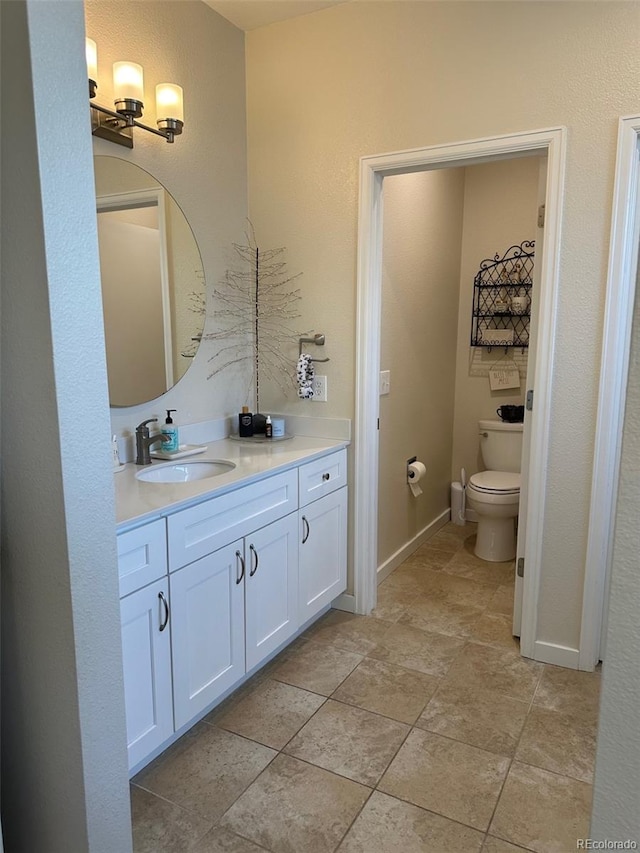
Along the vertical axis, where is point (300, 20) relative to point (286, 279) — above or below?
above

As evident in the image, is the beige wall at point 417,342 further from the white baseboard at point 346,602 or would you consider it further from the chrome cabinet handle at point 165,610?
the chrome cabinet handle at point 165,610

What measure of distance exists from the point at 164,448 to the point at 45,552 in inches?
47.6

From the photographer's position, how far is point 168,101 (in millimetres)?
2211

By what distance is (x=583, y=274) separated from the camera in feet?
7.11

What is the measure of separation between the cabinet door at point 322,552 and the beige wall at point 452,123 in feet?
1.55

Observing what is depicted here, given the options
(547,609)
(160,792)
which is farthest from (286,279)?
(160,792)

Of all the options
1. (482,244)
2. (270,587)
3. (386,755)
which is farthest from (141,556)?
(482,244)

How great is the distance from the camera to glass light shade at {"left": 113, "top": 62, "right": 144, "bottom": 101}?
2.00 m

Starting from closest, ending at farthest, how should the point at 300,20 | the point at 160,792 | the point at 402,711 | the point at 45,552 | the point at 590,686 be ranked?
1. the point at 45,552
2. the point at 160,792
3. the point at 402,711
4. the point at 590,686
5. the point at 300,20

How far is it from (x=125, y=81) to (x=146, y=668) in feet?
6.31

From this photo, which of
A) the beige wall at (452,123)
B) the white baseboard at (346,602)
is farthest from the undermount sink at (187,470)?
the white baseboard at (346,602)

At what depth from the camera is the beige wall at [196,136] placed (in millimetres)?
2141

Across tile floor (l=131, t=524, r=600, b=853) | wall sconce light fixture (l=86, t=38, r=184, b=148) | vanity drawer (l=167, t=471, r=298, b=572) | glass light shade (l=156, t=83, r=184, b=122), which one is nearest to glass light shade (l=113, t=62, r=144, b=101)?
wall sconce light fixture (l=86, t=38, r=184, b=148)

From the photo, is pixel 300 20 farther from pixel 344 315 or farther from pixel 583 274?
→ pixel 583 274
